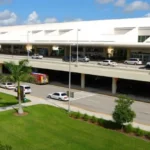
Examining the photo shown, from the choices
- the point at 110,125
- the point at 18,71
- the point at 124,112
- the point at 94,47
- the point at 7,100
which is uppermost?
the point at 94,47

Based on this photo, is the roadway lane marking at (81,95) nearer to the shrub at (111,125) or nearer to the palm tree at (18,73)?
the palm tree at (18,73)

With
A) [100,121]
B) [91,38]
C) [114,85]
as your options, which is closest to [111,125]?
[100,121]

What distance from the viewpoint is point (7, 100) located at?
4019 cm

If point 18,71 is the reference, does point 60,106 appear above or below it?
below

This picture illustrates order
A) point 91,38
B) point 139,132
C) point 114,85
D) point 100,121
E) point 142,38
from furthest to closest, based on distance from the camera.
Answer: point 91,38 < point 142,38 < point 114,85 < point 100,121 < point 139,132

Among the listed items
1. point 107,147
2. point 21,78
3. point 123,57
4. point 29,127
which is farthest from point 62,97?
point 123,57

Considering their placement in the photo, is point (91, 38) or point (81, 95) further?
point (91, 38)

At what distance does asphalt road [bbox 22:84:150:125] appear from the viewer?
34344 millimetres

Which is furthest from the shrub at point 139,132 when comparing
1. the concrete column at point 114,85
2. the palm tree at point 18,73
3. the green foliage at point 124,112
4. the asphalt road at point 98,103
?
the concrete column at point 114,85

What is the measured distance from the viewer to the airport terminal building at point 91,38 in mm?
60631

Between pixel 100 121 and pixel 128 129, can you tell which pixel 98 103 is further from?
pixel 128 129

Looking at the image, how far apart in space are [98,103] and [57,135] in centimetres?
Result: 1449

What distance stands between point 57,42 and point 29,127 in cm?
4397

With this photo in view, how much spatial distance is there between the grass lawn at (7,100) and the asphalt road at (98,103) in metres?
4.49
